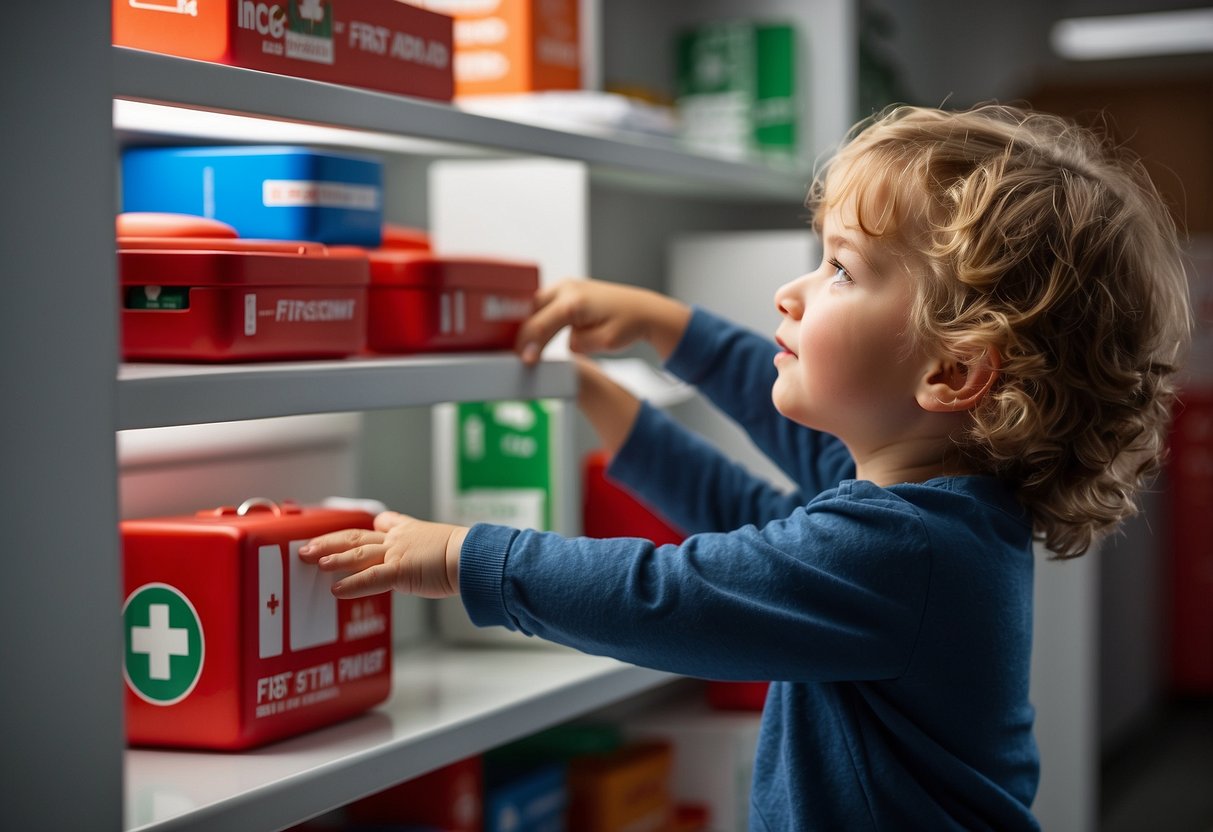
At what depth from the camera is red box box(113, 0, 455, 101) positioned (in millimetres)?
927

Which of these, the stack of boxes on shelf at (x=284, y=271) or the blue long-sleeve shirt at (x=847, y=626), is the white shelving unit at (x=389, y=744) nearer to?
the blue long-sleeve shirt at (x=847, y=626)

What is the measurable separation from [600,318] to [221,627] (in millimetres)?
483

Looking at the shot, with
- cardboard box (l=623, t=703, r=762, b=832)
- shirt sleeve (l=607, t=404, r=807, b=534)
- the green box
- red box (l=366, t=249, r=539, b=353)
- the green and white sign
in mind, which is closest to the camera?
red box (l=366, t=249, r=539, b=353)

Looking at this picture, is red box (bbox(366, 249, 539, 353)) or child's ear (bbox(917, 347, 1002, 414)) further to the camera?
red box (bbox(366, 249, 539, 353))

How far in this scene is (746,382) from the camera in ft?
4.35

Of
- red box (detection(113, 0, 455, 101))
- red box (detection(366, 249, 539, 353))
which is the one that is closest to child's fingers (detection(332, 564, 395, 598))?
red box (detection(366, 249, 539, 353))

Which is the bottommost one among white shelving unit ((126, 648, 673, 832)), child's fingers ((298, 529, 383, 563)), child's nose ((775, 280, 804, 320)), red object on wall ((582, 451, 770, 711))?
white shelving unit ((126, 648, 673, 832))

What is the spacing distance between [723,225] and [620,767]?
102cm

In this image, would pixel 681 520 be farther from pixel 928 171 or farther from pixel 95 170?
pixel 95 170

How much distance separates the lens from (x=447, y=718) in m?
1.15

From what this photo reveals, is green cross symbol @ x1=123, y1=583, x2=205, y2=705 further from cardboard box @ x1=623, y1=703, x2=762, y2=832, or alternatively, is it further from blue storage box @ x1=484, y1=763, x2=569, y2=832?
cardboard box @ x1=623, y1=703, x2=762, y2=832

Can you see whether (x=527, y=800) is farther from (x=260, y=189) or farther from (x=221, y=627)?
(x=260, y=189)

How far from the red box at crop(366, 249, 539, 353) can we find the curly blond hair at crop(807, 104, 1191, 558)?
0.31 meters

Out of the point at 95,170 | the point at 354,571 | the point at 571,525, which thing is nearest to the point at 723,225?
the point at 571,525
